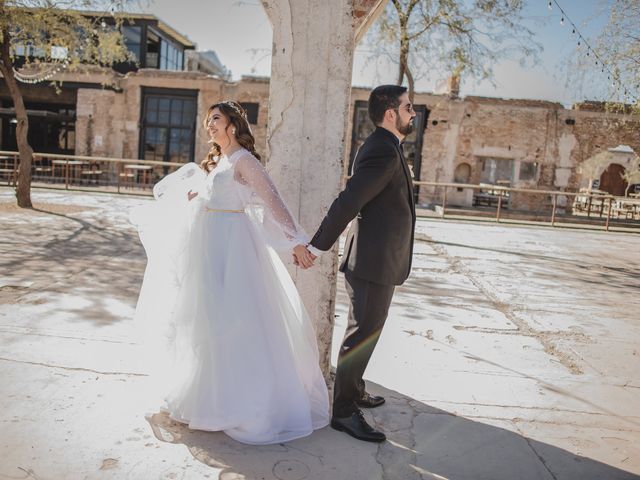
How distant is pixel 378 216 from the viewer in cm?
275

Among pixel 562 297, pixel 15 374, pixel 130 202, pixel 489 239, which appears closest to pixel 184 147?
pixel 130 202

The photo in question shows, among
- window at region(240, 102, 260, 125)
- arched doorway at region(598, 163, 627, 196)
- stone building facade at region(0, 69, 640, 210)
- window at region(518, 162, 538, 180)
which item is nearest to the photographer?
stone building facade at region(0, 69, 640, 210)

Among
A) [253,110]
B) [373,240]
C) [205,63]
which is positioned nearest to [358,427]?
[373,240]

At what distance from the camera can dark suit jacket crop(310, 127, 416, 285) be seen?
2.66 meters

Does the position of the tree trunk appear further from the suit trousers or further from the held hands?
the suit trousers

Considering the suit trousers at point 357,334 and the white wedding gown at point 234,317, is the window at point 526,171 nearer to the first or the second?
the suit trousers at point 357,334

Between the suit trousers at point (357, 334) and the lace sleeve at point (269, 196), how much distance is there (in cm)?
36

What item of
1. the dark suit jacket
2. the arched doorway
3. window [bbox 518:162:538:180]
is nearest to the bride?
the dark suit jacket

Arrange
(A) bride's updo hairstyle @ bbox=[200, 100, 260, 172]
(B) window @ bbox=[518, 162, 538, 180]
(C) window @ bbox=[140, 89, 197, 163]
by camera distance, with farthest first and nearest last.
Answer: (C) window @ bbox=[140, 89, 197, 163] < (B) window @ bbox=[518, 162, 538, 180] < (A) bride's updo hairstyle @ bbox=[200, 100, 260, 172]

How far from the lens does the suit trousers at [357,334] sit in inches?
110

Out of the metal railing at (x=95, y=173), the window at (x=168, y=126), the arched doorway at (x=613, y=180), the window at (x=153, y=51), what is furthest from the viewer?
the arched doorway at (x=613, y=180)

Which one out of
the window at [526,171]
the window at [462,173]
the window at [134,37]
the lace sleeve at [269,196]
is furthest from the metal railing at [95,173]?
the lace sleeve at [269,196]

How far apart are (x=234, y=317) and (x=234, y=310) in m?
0.03

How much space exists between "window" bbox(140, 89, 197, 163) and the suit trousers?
18850 mm
